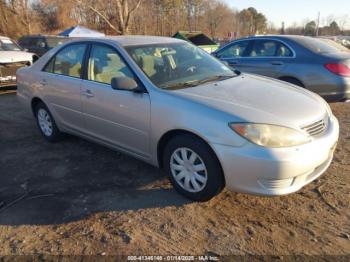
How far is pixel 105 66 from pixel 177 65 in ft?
2.81

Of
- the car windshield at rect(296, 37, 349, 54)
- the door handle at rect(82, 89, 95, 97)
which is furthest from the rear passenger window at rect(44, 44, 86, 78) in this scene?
the car windshield at rect(296, 37, 349, 54)

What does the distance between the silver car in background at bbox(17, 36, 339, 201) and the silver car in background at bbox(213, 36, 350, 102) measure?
2341mm

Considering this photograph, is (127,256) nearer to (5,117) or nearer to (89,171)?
(89,171)

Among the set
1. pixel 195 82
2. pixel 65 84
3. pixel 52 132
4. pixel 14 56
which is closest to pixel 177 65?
pixel 195 82

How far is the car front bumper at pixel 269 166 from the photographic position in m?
2.76

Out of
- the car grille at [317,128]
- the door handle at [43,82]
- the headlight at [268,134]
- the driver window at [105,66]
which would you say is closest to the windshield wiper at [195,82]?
the driver window at [105,66]

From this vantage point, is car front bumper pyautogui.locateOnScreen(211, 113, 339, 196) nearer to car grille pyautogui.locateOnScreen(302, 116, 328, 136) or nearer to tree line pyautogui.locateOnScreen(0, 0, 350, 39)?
car grille pyautogui.locateOnScreen(302, 116, 328, 136)

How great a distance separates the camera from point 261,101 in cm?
323

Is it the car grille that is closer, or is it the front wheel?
the car grille

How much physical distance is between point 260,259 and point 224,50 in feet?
19.6

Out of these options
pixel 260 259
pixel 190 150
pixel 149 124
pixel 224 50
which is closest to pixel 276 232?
pixel 260 259

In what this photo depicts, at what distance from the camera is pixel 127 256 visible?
2.61 metres

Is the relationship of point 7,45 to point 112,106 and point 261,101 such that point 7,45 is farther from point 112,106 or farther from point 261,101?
point 261,101

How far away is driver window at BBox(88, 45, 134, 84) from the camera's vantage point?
378 centimetres
